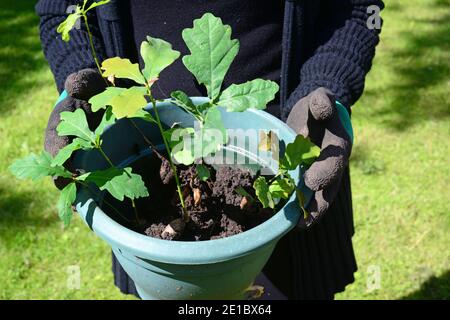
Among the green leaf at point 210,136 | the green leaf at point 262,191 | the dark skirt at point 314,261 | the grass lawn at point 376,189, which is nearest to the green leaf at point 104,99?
the green leaf at point 210,136

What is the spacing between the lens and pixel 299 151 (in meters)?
0.73

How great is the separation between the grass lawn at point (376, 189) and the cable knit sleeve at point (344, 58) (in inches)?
41.3

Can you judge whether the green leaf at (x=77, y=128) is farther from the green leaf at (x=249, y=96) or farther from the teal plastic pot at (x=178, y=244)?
the green leaf at (x=249, y=96)

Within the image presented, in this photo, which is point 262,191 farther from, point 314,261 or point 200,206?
point 314,261

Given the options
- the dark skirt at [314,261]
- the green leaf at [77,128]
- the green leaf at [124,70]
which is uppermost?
the green leaf at [124,70]

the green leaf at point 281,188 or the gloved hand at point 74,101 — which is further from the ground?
the gloved hand at point 74,101

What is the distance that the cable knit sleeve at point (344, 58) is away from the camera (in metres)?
1.11

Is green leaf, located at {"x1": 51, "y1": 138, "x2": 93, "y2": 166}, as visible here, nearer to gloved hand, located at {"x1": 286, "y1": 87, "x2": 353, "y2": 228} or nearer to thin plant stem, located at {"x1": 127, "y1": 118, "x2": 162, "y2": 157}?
thin plant stem, located at {"x1": 127, "y1": 118, "x2": 162, "y2": 157}

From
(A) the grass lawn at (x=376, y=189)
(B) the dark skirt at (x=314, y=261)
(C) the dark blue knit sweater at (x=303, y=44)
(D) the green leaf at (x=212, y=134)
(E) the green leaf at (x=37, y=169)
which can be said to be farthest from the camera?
(A) the grass lawn at (x=376, y=189)

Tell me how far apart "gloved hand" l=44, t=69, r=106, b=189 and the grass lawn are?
1.19 meters

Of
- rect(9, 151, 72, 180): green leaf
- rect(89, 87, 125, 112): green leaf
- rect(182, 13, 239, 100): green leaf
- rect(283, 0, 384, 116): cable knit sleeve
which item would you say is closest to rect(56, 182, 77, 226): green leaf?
rect(9, 151, 72, 180): green leaf

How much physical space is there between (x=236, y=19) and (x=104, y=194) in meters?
0.50

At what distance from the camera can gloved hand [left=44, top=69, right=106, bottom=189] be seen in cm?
85

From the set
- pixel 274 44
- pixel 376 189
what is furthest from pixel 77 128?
pixel 376 189
